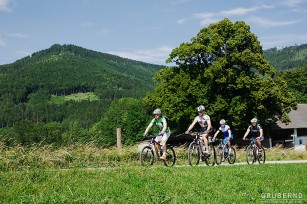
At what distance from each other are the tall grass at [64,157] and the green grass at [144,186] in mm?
2559

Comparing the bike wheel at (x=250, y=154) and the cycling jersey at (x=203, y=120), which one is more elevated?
the cycling jersey at (x=203, y=120)

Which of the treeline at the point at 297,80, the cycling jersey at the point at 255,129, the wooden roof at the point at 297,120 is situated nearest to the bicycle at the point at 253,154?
the cycling jersey at the point at 255,129

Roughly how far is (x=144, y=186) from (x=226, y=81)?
32303mm

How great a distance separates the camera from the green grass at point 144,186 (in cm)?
692

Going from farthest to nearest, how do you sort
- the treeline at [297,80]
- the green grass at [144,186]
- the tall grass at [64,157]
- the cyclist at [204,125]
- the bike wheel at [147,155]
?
1. the treeline at [297,80]
2. the cyclist at [204,125]
3. the bike wheel at [147,155]
4. the tall grass at [64,157]
5. the green grass at [144,186]

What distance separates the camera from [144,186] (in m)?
8.18

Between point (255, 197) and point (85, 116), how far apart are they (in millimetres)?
182571

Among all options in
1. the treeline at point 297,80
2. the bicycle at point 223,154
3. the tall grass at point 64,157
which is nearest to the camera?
the tall grass at point 64,157

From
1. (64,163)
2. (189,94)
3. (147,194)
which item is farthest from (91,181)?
(189,94)

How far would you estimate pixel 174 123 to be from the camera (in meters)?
43.5

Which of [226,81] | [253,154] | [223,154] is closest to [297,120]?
[226,81]

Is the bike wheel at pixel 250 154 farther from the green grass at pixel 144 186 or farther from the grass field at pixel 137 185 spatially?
the green grass at pixel 144 186

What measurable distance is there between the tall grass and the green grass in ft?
8.40

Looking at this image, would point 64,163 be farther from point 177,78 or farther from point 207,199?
point 177,78
